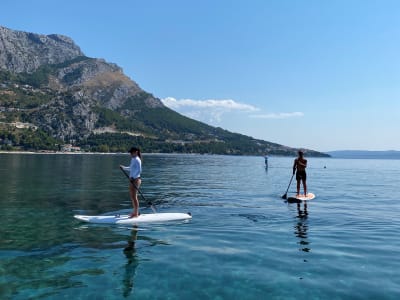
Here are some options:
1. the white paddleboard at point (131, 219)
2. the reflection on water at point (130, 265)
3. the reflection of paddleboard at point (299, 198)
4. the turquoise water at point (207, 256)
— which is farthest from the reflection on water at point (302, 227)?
the reflection on water at point (130, 265)

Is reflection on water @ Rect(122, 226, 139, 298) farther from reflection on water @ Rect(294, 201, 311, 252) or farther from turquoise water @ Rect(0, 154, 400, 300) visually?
reflection on water @ Rect(294, 201, 311, 252)

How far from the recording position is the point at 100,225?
61.7 ft

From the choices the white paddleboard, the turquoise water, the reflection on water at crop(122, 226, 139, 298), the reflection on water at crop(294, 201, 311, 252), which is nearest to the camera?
the turquoise water

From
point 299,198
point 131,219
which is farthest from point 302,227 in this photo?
point 299,198

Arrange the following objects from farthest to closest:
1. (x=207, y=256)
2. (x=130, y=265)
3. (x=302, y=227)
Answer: (x=302, y=227) → (x=207, y=256) → (x=130, y=265)

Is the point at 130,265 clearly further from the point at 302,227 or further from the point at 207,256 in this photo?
the point at 302,227

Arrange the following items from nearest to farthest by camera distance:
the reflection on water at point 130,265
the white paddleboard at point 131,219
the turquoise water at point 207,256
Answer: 1. the turquoise water at point 207,256
2. the reflection on water at point 130,265
3. the white paddleboard at point 131,219

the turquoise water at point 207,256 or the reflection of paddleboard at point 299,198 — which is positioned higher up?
the reflection of paddleboard at point 299,198

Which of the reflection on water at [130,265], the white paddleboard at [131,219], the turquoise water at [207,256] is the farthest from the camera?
the white paddleboard at [131,219]

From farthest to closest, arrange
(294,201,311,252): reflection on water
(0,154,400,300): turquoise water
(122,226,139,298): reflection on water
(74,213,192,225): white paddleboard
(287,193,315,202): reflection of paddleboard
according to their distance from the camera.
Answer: (287,193,315,202): reflection of paddleboard, (74,213,192,225): white paddleboard, (294,201,311,252): reflection on water, (122,226,139,298): reflection on water, (0,154,400,300): turquoise water

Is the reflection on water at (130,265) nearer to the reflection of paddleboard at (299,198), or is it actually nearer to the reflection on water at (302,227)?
the reflection on water at (302,227)

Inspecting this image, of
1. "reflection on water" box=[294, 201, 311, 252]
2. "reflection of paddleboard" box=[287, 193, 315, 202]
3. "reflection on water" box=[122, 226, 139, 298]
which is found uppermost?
"reflection of paddleboard" box=[287, 193, 315, 202]

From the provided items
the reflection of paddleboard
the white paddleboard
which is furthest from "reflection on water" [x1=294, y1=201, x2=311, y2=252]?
the white paddleboard

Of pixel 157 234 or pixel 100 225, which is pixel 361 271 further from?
pixel 100 225
